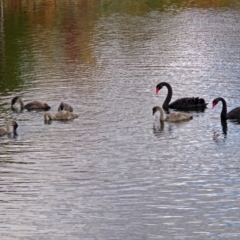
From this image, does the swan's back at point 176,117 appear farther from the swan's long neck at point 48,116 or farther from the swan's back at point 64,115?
the swan's long neck at point 48,116

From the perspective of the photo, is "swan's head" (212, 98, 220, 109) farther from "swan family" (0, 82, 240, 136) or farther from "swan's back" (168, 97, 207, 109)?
"swan's back" (168, 97, 207, 109)

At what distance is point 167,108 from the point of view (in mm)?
20234

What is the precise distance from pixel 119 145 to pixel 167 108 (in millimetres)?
3643

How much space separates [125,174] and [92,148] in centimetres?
187

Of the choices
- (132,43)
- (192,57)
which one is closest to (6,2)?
(132,43)

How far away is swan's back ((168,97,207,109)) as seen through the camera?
65.0 feet

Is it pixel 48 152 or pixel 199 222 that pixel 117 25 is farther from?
pixel 199 222

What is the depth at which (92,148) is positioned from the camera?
16.6 metres

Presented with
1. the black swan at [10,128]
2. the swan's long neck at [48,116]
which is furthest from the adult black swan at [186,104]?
the black swan at [10,128]

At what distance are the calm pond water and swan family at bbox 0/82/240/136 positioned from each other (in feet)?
0.67

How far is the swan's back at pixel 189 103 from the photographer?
19.8 meters

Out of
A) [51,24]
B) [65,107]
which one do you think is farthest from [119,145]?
[51,24]

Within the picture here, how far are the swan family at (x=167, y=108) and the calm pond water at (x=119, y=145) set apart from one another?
20cm

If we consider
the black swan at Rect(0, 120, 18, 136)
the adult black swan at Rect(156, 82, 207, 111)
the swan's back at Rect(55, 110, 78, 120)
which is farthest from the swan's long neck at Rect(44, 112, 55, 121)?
the adult black swan at Rect(156, 82, 207, 111)
